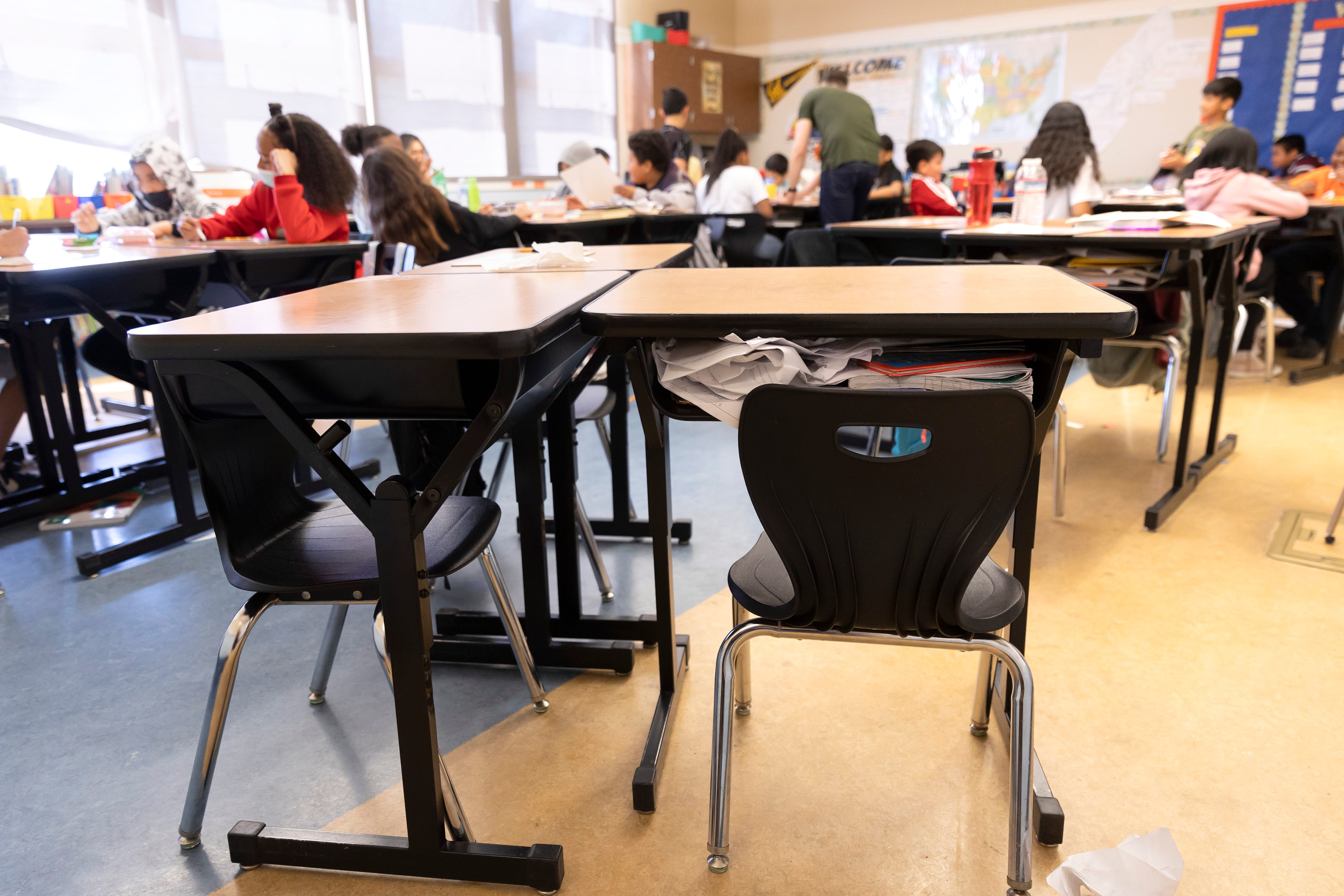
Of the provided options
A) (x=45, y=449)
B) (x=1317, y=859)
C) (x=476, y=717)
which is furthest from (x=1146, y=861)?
(x=45, y=449)

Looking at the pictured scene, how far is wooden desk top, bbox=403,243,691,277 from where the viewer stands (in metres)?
1.76

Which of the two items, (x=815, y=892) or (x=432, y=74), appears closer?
(x=815, y=892)

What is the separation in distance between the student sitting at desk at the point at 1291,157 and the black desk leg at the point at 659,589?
6197 millimetres

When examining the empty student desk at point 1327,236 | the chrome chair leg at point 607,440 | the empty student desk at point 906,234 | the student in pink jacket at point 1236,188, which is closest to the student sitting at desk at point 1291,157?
the empty student desk at point 1327,236

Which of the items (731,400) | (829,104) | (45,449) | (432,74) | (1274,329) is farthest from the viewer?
(432,74)

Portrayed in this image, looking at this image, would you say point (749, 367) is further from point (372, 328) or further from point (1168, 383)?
point (1168, 383)

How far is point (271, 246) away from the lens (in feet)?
9.52

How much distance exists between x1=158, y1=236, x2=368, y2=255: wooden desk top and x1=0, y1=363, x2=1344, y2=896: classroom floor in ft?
3.50

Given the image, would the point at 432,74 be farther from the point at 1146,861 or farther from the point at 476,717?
the point at 1146,861

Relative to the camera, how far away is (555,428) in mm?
1672

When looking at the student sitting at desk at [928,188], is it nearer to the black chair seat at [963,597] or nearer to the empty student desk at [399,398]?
the black chair seat at [963,597]

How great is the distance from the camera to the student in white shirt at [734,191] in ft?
14.2

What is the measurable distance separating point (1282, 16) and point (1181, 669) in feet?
21.8

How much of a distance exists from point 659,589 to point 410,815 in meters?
0.50
